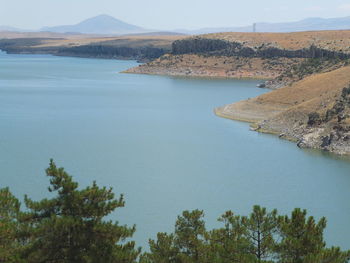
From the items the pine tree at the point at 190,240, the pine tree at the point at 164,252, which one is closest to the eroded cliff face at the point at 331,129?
the pine tree at the point at 190,240

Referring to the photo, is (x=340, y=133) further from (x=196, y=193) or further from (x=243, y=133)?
(x=196, y=193)

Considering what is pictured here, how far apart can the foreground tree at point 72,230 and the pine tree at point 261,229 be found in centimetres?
289

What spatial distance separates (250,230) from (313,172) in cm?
2108

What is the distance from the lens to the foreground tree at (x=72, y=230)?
483 inches

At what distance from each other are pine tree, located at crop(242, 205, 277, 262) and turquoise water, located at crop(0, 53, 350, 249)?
8.68 metres

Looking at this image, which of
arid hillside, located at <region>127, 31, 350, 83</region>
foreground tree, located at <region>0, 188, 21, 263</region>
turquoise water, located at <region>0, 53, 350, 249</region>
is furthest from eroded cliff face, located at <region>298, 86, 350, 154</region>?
arid hillside, located at <region>127, 31, 350, 83</region>

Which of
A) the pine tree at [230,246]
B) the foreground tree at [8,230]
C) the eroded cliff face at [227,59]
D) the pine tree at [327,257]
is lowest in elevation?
the eroded cliff face at [227,59]

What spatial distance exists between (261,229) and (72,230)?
4551 mm

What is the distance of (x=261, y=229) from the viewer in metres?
13.9

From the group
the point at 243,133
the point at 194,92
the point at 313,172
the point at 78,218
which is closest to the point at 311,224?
the point at 78,218

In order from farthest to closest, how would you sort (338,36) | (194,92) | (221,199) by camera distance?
(338,36), (194,92), (221,199)

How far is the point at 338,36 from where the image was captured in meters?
112

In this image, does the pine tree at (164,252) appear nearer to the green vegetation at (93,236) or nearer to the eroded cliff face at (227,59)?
the green vegetation at (93,236)

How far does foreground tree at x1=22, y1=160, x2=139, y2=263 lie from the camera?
40.2ft
